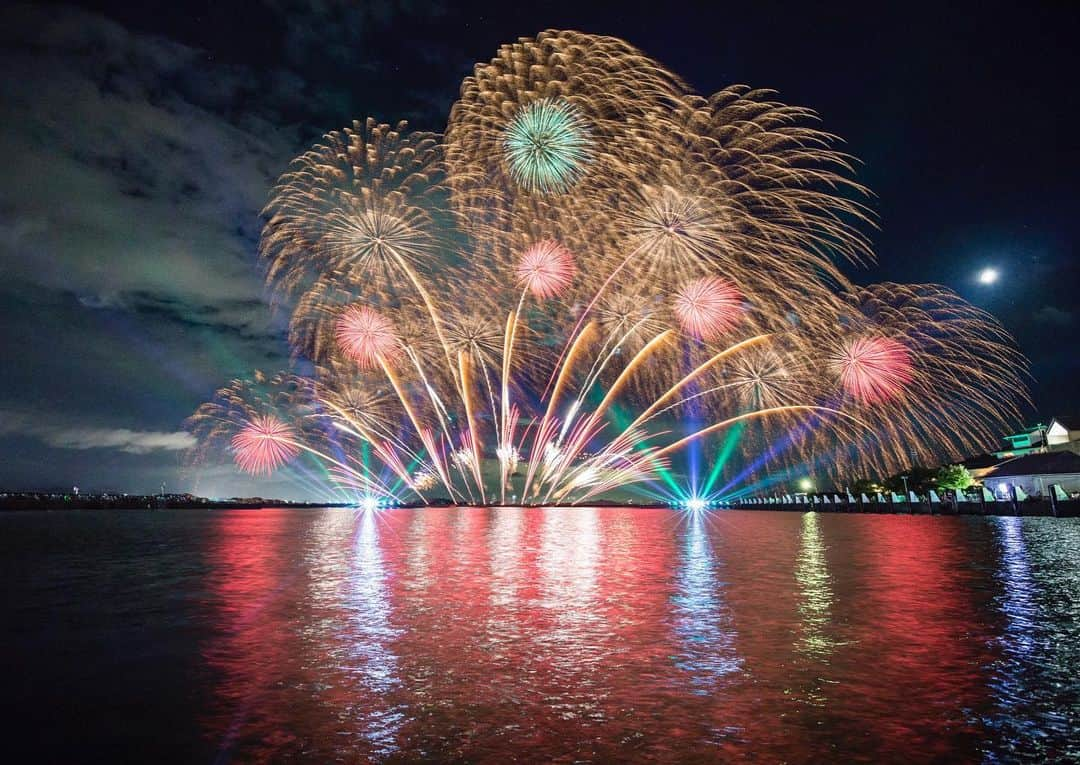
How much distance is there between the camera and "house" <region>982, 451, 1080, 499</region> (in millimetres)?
64938

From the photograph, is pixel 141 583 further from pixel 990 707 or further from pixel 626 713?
pixel 990 707

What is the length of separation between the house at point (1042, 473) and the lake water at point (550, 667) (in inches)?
2176

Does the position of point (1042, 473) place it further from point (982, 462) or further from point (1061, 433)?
point (982, 462)

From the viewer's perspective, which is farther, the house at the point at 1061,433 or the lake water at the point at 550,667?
the house at the point at 1061,433

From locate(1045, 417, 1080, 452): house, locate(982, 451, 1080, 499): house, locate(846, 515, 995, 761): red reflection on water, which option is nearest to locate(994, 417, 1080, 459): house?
locate(1045, 417, 1080, 452): house

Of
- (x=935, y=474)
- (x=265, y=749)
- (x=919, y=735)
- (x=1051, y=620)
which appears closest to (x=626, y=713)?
(x=919, y=735)

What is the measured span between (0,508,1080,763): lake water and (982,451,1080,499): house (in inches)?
2176

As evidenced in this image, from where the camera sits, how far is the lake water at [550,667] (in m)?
6.46

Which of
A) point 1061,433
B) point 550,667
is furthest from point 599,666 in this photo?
point 1061,433

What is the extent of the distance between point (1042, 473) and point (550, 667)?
72744mm

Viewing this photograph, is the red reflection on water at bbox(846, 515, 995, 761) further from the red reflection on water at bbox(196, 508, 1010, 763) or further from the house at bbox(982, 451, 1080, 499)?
the house at bbox(982, 451, 1080, 499)

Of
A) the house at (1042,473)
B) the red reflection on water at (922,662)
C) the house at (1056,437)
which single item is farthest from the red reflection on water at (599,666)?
the house at (1056,437)

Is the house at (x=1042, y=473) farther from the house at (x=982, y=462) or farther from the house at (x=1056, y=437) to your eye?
the house at (x=982, y=462)

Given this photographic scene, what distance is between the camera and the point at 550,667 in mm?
9164
